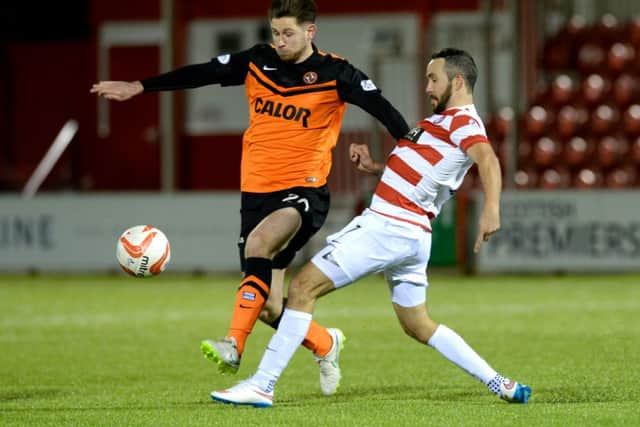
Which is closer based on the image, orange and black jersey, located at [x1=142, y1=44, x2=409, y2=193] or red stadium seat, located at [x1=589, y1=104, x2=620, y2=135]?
orange and black jersey, located at [x1=142, y1=44, x2=409, y2=193]

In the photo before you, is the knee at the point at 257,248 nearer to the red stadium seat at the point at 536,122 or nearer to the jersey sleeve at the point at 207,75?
the jersey sleeve at the point at 207,75

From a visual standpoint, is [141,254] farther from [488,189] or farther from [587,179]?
[587,179]

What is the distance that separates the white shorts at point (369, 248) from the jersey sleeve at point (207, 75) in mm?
1386

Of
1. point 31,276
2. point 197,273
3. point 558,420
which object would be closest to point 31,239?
point 31,276

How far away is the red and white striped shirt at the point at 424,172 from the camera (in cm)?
757

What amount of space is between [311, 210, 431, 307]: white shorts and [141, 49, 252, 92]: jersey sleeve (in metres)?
1.39

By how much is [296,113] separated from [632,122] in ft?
51.8

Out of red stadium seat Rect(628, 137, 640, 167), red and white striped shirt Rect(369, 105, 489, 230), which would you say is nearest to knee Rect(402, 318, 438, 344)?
red and white striped shirt Rect(369, 105, 489, 230)

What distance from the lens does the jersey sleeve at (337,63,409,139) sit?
8.08 m

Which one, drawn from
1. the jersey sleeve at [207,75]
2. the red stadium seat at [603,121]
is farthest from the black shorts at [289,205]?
the red stadium seat at [603,121]

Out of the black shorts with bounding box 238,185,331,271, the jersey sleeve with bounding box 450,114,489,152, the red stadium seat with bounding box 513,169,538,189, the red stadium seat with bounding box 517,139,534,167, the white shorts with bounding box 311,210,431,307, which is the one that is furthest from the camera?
the red stadium seat with bounding box 517,139,534,167

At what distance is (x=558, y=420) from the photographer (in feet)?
22.9

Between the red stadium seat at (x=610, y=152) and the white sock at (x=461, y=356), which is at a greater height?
the white sock at (x=461, y=356)

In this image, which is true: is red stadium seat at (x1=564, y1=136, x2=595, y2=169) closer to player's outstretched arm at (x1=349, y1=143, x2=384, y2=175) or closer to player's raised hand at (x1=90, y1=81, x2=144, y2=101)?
player's outstretched arm at (x1=349, y1=143, x2=384, y2=175)
